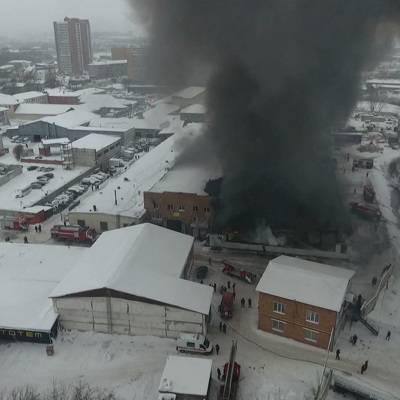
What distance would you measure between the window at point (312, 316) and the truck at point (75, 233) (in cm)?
1180

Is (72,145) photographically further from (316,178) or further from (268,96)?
(316,178)

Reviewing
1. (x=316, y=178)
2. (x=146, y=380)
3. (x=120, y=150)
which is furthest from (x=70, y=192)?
(x=146, y=380)

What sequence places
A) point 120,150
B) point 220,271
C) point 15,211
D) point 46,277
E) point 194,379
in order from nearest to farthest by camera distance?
point 194,379, point 46,277, point 220,271, point 15,211, point 120,150

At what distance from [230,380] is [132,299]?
421 centimetres

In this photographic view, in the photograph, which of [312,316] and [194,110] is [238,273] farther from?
[194,110]

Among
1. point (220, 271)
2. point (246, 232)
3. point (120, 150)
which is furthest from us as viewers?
point (120, 150)

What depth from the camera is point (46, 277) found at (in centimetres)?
1809

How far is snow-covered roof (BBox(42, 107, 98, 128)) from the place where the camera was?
4386 cm

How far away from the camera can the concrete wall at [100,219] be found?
23375 mm

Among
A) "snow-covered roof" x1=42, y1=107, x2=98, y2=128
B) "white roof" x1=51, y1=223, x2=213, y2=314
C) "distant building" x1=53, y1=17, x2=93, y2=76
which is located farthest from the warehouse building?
"distant building" x1=53, y1=17, x2=93, y2=76

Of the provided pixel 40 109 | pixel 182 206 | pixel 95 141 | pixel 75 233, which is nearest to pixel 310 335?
pixel 182 206

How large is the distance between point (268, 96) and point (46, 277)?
13.7m

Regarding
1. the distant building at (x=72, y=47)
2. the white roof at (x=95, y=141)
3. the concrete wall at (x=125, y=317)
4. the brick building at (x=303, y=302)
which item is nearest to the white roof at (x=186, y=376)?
the concrete wall at (x=125, y=317)

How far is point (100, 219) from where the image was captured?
23.6m
